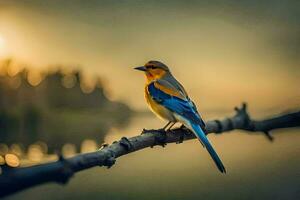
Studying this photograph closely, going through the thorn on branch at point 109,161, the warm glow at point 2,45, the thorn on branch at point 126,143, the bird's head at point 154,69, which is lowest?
the thorn on branch at point 109,161

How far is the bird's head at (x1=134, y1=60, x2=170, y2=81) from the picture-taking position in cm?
128

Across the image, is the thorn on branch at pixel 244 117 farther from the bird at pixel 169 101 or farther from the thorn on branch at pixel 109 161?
the thorn on branch at pixel 109 161

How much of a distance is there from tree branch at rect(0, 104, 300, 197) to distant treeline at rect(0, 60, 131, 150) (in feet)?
1.16

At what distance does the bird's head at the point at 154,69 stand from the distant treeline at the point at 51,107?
0.16 meters

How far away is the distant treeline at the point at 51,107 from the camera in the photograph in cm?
140

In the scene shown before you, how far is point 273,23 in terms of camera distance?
4.94 feet

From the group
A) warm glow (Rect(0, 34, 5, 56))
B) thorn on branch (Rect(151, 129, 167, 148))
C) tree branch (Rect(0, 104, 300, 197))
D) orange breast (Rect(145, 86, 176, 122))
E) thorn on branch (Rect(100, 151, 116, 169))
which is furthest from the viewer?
warm glow (Rect(0, 34, 5, 56))

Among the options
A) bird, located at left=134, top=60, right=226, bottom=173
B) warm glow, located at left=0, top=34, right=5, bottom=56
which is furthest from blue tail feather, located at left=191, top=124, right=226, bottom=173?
warm glow, located at left=0, top=34, right=5, bottom=56

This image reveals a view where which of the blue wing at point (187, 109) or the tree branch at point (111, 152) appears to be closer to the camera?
the tree branch at point (111, 152)

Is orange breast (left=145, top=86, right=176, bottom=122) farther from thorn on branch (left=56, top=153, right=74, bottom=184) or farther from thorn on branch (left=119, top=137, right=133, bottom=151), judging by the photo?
thorn on branch (left=56, top=153, right=74, bottom=184)

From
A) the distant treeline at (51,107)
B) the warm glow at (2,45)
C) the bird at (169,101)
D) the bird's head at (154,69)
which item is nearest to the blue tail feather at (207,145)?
the bird at (169,101)

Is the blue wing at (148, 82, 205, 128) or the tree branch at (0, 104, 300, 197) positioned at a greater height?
the blue wing at (148, 82, 205, 128)

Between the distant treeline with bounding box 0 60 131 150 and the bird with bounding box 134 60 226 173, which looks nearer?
the bird with bounding box 134 60 226 173

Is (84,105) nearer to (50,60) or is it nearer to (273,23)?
(50,60)
